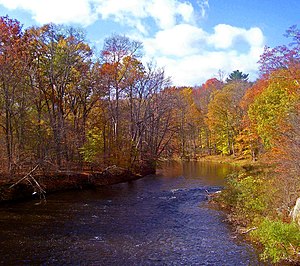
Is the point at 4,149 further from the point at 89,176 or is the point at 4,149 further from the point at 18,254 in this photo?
the point at 18,254

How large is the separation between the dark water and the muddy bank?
4.51 ft

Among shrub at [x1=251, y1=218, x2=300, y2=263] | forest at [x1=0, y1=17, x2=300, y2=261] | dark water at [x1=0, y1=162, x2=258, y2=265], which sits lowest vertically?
dark water at [x1=0, y1=162, x2=258, y2=265]

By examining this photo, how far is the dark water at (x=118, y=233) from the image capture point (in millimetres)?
12703

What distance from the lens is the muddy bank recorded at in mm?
23094

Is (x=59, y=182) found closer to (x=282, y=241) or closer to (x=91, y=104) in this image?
(x=91, y=104)

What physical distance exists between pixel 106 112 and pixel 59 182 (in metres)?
14.6

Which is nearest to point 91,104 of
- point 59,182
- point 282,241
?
point 59,182

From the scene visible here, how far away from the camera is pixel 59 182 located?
2814cm

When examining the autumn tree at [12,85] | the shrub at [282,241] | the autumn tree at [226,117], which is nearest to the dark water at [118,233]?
the shrub at [282,241]

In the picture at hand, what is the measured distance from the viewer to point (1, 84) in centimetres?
2372

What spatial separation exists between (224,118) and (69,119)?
103 ft

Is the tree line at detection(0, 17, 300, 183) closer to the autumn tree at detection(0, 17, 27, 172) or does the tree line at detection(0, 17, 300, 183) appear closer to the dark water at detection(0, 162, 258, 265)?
the autumn tree at detection(0, 17, 27, 172)

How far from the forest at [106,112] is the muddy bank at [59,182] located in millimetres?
1107

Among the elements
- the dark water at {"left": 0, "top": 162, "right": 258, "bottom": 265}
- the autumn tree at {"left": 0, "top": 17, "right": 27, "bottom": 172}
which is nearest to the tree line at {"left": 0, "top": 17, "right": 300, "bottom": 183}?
the autumn tree at {"left": 0, "top": 17, "right": 27, "bottom": 172}
